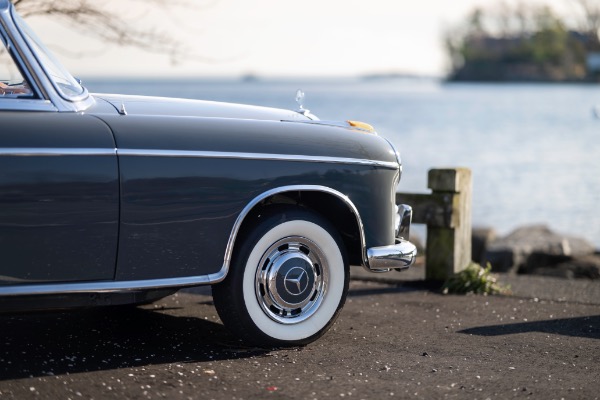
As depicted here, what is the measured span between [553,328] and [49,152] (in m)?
3.51

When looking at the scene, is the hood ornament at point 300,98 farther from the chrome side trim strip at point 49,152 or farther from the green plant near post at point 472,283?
the green plant near post at point 472,283

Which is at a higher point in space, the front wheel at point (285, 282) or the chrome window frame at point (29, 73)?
the chrome window frame at point (29, 73)

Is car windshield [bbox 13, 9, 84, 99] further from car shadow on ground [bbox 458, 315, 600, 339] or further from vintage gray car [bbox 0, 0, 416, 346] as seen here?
car shadow on ground [bbox 458, 315, 600, 339]

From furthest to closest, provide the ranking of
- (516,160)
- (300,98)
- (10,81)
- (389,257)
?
(516,160)
(300,98)
(389,257)
(10,81)

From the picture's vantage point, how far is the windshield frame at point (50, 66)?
490cm

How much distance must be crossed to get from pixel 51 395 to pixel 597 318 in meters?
3.99

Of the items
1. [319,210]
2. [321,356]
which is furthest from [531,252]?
[321,356]

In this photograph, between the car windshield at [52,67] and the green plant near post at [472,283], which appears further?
the green plant near post at [472,283]

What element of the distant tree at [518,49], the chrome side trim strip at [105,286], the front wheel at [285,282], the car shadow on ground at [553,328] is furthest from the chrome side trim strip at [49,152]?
the distant tree at [518,49]

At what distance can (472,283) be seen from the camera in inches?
310

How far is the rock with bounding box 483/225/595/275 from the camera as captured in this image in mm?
11391

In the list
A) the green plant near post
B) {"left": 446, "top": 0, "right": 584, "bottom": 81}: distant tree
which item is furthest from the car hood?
{"left": 446, "top": 0, "right": 584, "bottom": 81}: distant tree

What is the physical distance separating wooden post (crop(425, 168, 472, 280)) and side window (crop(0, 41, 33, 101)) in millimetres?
3891

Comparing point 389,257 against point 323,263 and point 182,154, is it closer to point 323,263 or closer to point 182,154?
point 323,263
